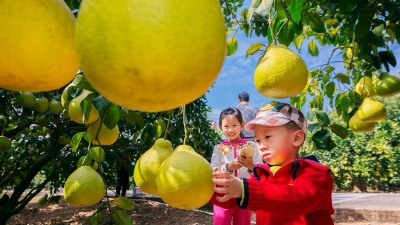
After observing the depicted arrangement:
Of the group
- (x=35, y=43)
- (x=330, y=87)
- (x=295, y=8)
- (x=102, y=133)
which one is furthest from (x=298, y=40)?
(x=35, y=43)

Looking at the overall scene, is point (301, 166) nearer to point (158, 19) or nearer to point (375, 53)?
point (375, 53)

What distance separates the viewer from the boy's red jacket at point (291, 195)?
59.7 inches

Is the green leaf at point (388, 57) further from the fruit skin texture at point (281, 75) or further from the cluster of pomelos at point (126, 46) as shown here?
the cluster of pomelos at point (126, 46)

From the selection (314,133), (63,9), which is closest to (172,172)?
(63,9)

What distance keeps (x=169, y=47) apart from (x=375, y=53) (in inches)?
81.8

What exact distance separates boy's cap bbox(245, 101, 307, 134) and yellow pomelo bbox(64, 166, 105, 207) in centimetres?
91

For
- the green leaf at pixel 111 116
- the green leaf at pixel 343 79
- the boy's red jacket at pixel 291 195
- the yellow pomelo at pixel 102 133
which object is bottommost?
the boy's red jacket at pixel 291 195

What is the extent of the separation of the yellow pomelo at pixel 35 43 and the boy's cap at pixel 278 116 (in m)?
1.45

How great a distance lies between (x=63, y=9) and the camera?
52cm

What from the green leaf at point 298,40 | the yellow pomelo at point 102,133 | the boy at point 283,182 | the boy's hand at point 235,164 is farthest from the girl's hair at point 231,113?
the yellow pomelo at point 102,133

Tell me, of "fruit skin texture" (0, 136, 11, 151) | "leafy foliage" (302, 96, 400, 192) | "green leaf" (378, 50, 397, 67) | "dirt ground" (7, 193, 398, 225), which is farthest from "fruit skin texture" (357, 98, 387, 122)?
"leafy foliage" (302, 96, 400, 192)

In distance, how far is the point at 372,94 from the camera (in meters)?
2.47

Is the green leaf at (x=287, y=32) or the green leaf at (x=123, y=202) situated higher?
the green leaf at (x=287, y=32)

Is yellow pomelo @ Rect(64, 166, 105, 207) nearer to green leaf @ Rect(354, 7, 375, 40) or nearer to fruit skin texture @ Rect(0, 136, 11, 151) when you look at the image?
green leaf @ Rect(354, 7, 375, 40)
